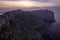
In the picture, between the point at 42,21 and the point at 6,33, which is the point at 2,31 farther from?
the point at 42,21

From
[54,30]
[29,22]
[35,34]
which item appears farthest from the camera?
[54,30]

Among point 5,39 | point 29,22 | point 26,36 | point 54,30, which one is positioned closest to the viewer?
point 5,39

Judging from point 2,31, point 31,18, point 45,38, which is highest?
point 31,18

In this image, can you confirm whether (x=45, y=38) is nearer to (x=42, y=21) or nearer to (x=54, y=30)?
(x=42, y=21)

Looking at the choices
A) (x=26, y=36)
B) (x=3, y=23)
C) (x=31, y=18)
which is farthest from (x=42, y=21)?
(x=3, y=23)

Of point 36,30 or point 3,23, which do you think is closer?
point 3,23

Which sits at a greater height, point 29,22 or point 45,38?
point 29,22

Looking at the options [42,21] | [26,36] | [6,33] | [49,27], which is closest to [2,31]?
[6,33]

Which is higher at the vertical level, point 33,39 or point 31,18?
point 31,18

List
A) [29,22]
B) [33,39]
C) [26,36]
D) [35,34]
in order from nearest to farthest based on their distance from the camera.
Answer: [26,36]
[33,39]
[35,34]
[29,22]
